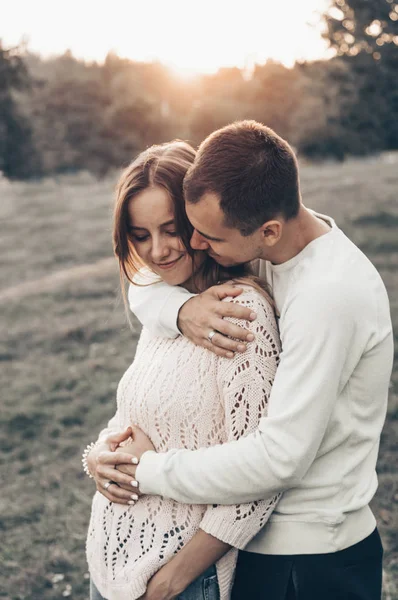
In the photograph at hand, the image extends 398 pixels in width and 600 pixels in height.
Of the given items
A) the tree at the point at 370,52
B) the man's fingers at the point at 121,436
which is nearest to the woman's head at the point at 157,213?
the man's fingers at the point at 121,436

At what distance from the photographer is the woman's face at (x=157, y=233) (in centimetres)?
209

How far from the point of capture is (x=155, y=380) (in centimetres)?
200

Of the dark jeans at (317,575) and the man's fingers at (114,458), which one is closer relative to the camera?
the dark jeans at (317,575)

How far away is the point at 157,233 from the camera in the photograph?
2123 millimetres

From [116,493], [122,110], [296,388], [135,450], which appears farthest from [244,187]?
[122,110]

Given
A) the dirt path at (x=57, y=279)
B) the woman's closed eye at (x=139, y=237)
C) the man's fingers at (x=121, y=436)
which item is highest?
the woman's closed eye at (x=139, y=237)

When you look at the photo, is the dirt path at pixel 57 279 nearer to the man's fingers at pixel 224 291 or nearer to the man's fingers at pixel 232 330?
the man's fingers at pixel 224 291

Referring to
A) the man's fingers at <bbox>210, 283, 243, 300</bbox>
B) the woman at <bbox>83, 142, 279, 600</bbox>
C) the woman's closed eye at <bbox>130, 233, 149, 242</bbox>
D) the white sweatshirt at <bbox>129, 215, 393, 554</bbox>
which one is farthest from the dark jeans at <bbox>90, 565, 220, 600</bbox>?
the woman's closed eye at <bbox>130, 233, 149, 242</bbox>

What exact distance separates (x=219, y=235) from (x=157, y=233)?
0.94 ft

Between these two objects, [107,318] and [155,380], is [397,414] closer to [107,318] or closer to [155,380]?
[155,380]

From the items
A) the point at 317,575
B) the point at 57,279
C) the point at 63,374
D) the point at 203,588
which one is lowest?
the point at 57,279

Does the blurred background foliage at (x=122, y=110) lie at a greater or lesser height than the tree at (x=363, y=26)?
lesser

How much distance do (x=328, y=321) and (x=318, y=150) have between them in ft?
81.1

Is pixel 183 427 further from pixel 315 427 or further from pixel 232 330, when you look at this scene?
pixel 315 427
